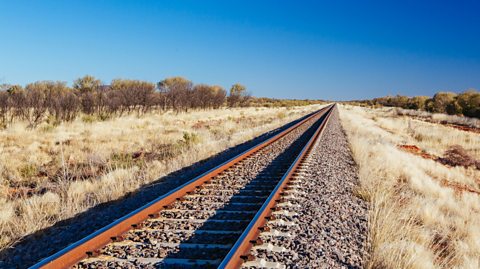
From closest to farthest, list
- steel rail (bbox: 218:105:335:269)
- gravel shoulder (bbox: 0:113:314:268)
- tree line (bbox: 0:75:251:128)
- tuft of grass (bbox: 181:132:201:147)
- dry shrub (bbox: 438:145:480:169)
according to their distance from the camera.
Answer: steel rail (bbox: 218:105:335:269) < gravel shoulder (bbox: 0:113:314:268) < tuft of grass (bbox: 181:132:201:147) < dry shrub (bbox: 438:145:480:169) < tree line (bbox: 0:75:251:128)

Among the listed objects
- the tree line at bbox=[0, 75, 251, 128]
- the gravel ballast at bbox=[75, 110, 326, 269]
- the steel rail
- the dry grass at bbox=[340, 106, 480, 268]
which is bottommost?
the dry grass at bbox=[340, 106, 480, 268]

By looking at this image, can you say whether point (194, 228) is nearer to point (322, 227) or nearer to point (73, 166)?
point (322, 227)

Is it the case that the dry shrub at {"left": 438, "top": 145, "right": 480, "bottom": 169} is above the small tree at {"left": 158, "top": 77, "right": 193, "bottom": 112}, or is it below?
below

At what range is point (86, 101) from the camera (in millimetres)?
33812

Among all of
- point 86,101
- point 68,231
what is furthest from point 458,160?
point 86,101

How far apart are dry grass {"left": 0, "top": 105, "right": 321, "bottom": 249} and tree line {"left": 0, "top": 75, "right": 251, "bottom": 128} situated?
4.97m

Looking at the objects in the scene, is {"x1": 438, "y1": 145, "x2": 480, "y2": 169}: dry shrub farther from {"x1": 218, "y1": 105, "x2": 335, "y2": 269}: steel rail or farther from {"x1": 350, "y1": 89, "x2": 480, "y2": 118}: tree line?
{"x1": 350, "y1": 89, "x2": 480, "y2": 118}: tree line

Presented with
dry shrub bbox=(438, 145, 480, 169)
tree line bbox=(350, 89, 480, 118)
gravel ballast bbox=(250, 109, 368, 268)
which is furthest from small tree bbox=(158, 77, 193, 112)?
gravel ballast bbox=(250, 109, 368, 268)

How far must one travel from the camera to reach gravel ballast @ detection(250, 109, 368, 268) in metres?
4.24

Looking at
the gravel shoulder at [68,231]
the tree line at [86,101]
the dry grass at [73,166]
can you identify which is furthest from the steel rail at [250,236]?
the tree line at [86,101]

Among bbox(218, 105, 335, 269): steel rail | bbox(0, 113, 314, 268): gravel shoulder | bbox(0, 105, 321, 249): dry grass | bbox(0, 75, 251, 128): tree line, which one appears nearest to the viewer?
bbox(218, 105, 335, 269): steel rail

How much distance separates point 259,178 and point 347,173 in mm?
2429

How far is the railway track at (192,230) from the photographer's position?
405 centimetres

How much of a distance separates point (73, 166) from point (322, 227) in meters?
9.73
